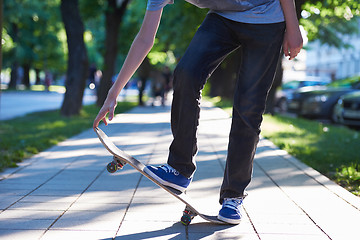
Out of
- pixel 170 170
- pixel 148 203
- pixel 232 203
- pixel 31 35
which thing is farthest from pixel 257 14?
pixel 31 35

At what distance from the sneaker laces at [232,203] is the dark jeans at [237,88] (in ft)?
0.10

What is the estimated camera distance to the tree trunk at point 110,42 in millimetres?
17938

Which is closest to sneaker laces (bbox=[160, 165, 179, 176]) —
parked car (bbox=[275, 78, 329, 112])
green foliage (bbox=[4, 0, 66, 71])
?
parked car (bbox=[275, 78, 329, 112])

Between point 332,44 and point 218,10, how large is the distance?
25.9 meters

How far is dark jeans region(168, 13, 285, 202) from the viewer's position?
9.71ft

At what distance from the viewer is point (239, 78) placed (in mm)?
3184

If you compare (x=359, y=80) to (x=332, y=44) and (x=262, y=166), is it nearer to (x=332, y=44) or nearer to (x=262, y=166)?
(x=262, y=166)

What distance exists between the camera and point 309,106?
1474 cm

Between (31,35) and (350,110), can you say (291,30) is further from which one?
(31,35)

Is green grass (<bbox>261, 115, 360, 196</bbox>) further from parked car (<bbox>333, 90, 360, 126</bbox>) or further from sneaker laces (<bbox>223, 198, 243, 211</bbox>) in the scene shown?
parked car (<bbox>333, 90, 360, 126</bbox>)

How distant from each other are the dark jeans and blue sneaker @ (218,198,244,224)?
4 cm

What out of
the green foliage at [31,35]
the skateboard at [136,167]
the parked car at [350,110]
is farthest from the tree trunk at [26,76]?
the skateboard at [136,167]

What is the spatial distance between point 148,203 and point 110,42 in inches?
588

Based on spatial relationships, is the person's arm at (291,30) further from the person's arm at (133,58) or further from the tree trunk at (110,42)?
the tree trunk at (110,42)
